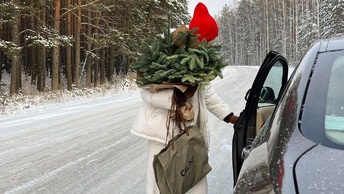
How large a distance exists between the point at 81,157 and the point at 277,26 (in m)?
64.7

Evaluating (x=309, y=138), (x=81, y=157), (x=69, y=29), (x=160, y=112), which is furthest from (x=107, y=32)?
(x=309, y=138)

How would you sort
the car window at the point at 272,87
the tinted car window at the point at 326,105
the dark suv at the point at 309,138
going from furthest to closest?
1. the car window at the point at 272,87
2. the tinted car window at the point at 326,105
3. the dark suv at the point at 309,138

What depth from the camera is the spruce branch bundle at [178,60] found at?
258 cm

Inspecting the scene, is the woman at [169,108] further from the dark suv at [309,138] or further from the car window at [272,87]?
the dark suv at [309,138]

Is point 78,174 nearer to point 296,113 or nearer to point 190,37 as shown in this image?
point 190,37

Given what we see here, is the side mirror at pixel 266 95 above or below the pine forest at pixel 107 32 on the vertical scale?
below

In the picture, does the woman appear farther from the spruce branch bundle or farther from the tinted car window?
the tinted car window

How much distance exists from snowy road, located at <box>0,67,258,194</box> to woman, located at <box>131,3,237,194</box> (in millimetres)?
1517

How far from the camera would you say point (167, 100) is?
261 centimetres

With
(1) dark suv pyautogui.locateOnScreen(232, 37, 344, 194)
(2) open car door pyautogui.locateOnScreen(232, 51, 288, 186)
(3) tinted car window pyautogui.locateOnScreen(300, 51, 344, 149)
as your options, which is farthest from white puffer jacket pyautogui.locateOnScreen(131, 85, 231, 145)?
(3) tinted car window pyautogui.locateOnScreen(300, 51, 344, 149)

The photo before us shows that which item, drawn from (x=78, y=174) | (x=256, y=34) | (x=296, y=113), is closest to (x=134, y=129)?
(x=296, y=113)

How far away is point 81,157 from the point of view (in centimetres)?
576

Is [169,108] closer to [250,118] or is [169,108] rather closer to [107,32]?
[250,118]

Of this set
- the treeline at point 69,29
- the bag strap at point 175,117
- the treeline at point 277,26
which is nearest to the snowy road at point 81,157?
the bag strap at point 175,117
